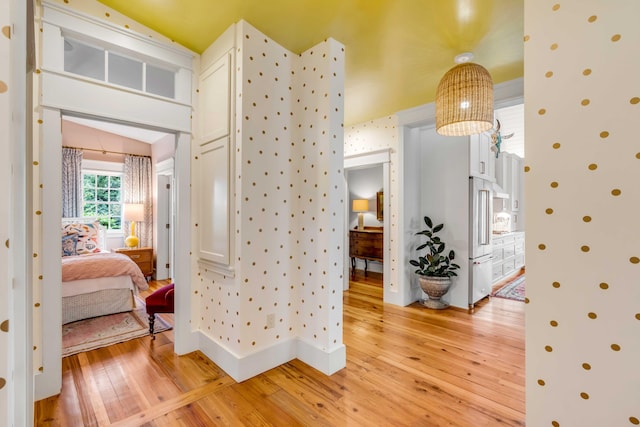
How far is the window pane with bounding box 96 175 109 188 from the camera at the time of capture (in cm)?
541

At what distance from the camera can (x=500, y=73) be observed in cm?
282

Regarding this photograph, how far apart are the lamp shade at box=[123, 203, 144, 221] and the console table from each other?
3959 mm

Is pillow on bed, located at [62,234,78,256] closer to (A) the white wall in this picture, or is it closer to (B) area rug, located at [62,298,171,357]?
(B) area rug, located at [62,298,171,357]

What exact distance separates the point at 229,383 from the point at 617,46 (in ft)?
8.36

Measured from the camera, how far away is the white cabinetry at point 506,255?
486 cm

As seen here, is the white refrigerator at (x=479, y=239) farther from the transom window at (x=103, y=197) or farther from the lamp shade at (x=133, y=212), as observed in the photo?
the transom window at (x=103, y=197)

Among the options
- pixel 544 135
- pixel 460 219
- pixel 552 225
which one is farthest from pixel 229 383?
pixel 460 219

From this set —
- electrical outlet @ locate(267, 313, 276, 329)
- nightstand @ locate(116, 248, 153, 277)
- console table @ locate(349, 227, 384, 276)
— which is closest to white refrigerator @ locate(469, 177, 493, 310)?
console table @ locate(349, 227, 384, 276)

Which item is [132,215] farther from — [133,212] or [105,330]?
[105,330]

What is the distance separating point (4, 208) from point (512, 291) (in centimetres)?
558

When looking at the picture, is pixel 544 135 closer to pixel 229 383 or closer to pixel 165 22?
pixel 229 383

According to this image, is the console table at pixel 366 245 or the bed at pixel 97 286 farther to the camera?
the console table at pixel 366 245

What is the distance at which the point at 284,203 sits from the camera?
2391mm

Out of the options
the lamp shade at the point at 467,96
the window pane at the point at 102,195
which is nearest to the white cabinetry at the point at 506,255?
the lamp shade at the point at 467,96
